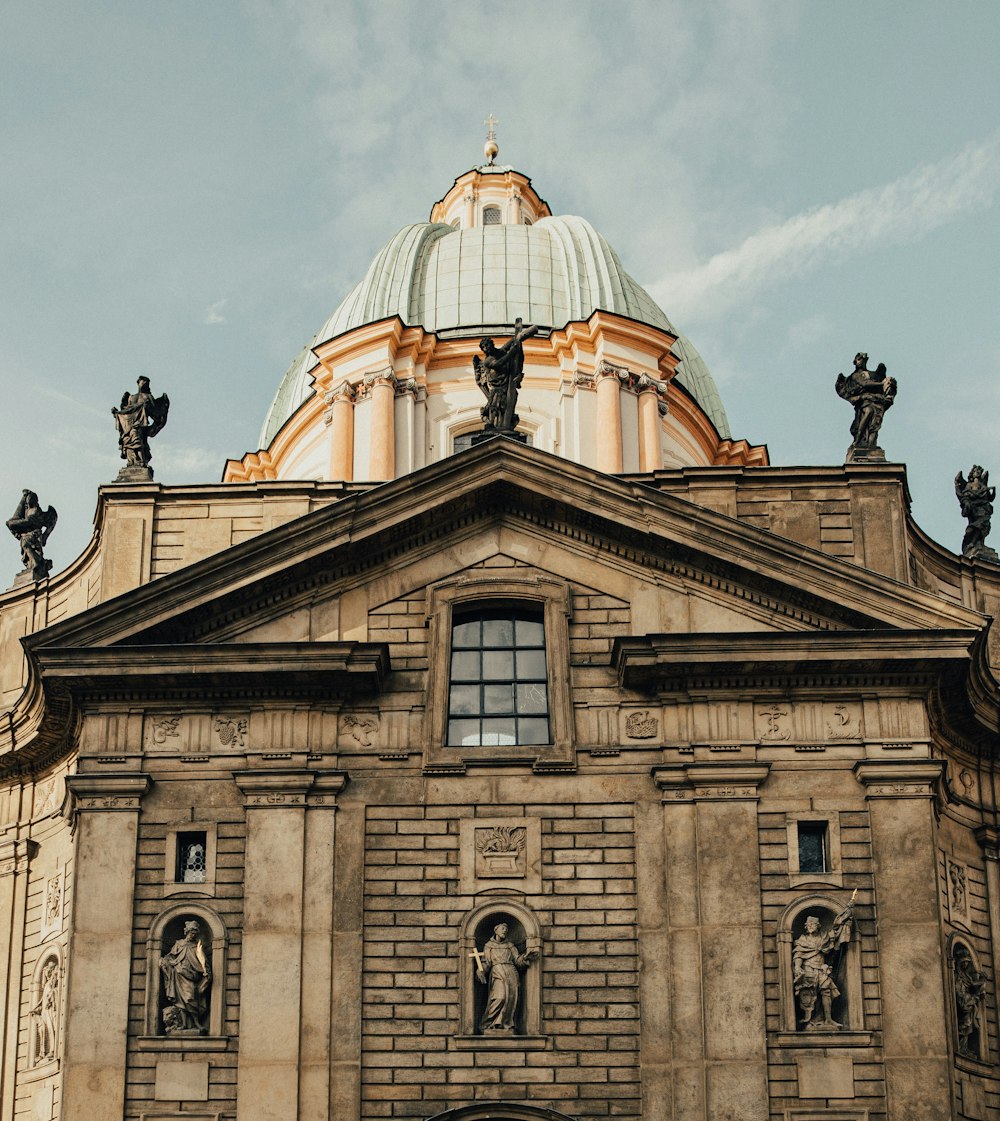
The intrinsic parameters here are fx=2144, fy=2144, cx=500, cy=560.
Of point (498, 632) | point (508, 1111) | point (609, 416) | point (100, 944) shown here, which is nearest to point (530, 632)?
point (498, 632)

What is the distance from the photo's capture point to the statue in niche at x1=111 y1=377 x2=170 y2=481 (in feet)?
113

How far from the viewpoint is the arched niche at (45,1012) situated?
3131 cm

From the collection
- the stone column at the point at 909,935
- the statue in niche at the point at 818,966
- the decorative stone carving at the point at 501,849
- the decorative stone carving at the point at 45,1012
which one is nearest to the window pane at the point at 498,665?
the decorative stone carving at the point at 501,849

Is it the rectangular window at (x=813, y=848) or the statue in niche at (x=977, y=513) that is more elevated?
the statue in niche at (x=977, y=513)

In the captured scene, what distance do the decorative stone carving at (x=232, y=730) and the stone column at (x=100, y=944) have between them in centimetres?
129

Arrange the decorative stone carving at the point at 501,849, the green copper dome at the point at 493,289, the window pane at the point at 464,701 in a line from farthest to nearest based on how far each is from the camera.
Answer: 1. the green copper dome at the point at 493,289
2. the window pane at the point at 464,701
3. the decorative stone carving at the point at 501,849

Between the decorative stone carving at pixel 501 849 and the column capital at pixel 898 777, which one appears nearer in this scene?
the decorative stone carving at pixel 501 849

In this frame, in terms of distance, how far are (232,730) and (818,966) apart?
9.05m

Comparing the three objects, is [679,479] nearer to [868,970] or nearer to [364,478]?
[868,970]

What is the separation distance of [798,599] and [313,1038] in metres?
9.50

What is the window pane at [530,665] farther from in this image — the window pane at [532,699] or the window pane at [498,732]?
the window pane at [498,732]

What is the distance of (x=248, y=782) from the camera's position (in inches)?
1213

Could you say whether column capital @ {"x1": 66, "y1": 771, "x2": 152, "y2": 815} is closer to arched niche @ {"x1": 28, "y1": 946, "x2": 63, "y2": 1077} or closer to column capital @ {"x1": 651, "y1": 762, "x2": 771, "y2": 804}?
arched niche @ {"x1": 28, "y1": 946, "x2": 63, "y2": 1077}

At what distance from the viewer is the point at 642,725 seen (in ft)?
103
